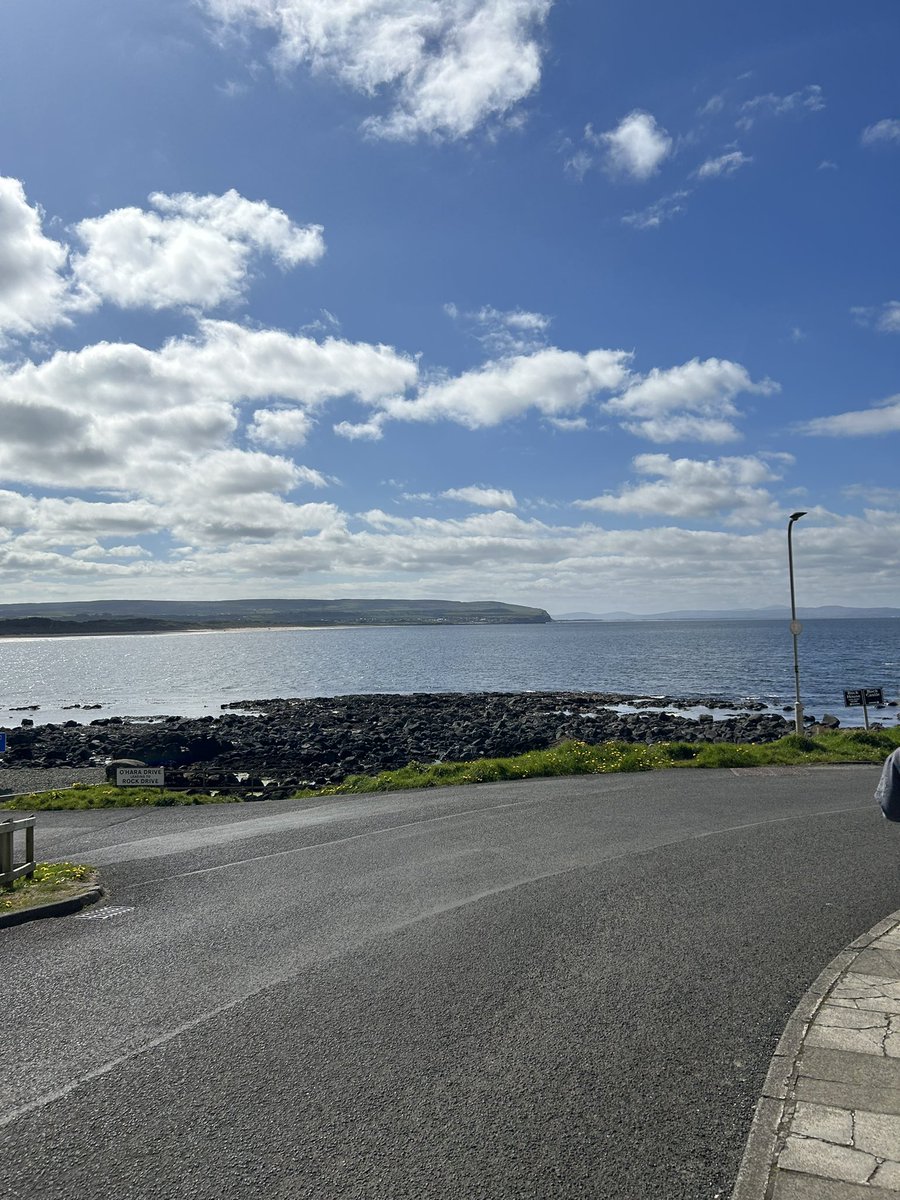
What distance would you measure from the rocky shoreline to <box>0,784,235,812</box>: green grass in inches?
96.1

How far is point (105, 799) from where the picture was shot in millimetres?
18844

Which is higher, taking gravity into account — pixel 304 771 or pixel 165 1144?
pixel 165 1144

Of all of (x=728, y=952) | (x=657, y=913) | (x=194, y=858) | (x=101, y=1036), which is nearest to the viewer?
(x=101, y=1036)

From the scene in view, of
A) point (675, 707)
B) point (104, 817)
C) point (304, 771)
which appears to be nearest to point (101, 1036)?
point (104, 817)

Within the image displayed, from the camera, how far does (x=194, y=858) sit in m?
12.2

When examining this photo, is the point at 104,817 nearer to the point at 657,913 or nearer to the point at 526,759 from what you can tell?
the point at 526,759

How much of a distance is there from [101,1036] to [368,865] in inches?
216

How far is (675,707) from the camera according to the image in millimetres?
60188

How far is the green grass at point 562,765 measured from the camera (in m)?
19.1

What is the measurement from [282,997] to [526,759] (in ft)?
52.1

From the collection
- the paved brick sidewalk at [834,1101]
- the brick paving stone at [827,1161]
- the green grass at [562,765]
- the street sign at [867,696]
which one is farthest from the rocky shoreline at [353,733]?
the brick paving stone at [827,1161]

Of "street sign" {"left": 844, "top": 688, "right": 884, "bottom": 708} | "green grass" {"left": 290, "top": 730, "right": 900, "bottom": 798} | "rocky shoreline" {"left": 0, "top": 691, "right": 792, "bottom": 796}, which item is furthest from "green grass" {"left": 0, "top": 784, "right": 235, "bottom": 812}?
"street sign" {"left": 844, "top": 688, "right": 884, "bottom": 708}

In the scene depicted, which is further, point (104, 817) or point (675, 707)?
point (675, 707)

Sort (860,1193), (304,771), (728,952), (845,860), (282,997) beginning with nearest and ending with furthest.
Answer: (860,1193), (282,997), (728,952), (845,860), (304,771)
